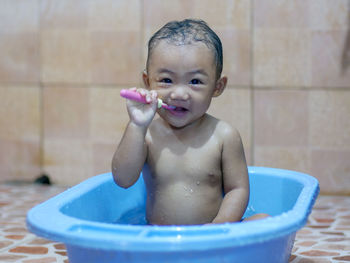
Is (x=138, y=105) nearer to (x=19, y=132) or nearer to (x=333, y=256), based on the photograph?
(x=333, y=256)

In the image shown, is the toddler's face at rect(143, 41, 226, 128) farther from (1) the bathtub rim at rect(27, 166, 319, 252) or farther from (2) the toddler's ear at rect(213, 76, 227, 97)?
(1) the bathtub rim at rect(27, 166, 319, 252)

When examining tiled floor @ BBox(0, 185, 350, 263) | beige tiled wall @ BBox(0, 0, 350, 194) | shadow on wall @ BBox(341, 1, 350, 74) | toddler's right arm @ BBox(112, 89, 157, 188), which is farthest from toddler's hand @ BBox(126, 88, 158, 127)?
shadow on wall @ BBox(341, 1, 350, 74)

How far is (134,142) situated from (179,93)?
148 millimetres

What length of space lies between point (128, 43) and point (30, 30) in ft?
1.49

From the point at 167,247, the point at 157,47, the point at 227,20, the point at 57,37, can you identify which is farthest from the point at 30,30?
the point at 167,247

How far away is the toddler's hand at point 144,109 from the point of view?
1.14 metres

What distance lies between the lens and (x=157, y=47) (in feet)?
4.04

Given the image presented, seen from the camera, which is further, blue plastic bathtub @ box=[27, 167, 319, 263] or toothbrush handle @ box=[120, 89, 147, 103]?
toothbrush handle @ box=[120, 89, 147, 103]

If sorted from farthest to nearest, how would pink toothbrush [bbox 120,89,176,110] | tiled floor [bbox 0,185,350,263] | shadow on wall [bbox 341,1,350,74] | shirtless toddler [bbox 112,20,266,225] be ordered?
1. shadow on wall [bbox 341,1,350,74]
2. tiled floor [bbox 0,185,350,263]
3. shirtless toddler [bbox 112,20,266,225]
4. pink toothbrush [bbox 120,89,176,110]

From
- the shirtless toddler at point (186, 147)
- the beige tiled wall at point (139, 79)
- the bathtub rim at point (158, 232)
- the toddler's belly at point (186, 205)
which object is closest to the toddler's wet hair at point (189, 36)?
the shirtless toddler at point (186, 147)

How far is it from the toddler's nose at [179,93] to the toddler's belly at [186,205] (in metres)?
0.21

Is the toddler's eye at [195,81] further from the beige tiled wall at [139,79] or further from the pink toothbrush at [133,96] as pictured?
the beige tiled wall at [139,79]

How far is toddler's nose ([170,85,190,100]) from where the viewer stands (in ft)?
3.92

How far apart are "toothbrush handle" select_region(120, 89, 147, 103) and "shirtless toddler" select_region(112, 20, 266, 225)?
9 cm
